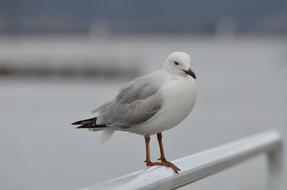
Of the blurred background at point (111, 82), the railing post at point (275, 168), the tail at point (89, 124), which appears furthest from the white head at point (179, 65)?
the railing post at point (275, 168)

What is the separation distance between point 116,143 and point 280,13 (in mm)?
12631

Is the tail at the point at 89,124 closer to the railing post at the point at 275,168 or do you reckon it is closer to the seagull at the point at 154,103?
the seagull at the point at 154,103

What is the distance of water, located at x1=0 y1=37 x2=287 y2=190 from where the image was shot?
702cm

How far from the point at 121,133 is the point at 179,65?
5517 mm

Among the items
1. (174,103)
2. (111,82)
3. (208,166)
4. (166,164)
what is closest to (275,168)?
(208,166)

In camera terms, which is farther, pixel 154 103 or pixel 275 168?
pixel 275 168

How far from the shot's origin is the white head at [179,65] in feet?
3.71

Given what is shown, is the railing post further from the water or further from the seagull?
the seagull

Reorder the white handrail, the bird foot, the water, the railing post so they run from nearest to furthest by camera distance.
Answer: the white handrail → the bird foot → the railing post → the water

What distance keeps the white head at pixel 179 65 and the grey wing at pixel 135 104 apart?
3cm

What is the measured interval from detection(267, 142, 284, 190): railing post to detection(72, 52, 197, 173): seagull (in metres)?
0.66

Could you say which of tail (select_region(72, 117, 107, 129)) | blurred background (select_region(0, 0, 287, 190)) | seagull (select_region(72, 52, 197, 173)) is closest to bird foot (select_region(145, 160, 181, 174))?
seagull (select_region(72, 52, 197, 173))

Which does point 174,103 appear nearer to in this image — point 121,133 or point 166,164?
point 166,164

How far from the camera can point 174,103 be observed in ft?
3.67
